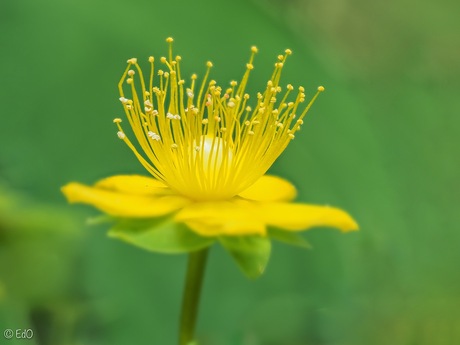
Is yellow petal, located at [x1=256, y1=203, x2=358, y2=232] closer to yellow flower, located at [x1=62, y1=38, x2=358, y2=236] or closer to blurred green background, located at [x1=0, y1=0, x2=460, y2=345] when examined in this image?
yellow flower, located at [x1=62, y1=38, x2=358, y2=236]

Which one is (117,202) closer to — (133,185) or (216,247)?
(133,185)

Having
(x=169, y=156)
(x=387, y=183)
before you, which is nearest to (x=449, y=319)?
(x=387, y=183)

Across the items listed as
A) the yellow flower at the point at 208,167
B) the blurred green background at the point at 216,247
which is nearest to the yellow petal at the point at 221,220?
the yellow flower at the point at 208,167

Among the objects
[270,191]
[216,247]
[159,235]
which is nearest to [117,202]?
[159,235]

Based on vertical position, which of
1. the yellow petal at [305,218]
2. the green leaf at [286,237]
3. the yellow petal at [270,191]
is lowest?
the green leaf at [286,237]

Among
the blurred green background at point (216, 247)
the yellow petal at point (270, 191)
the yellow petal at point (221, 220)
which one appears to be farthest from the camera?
the blurred green background at point (216, 247)

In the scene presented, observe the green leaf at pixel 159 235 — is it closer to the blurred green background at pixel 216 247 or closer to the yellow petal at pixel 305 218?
the yellow petal at pixel 305 218
